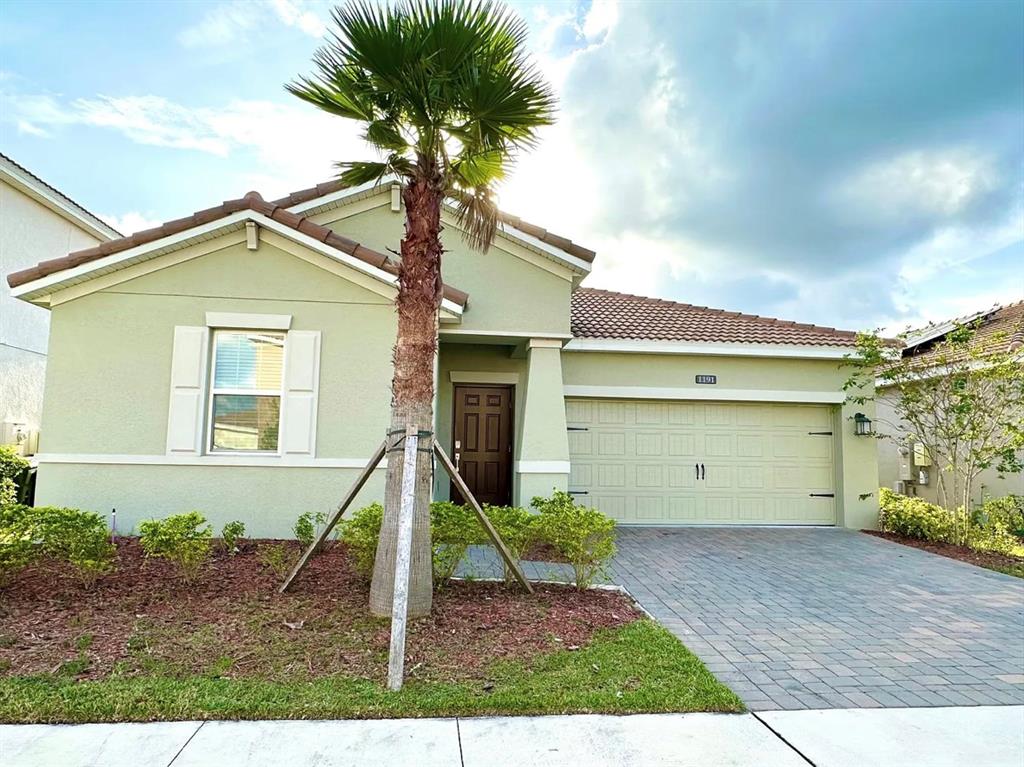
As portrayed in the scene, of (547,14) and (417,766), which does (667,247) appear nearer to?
(547,14)

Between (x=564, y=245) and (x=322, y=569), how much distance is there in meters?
6.30

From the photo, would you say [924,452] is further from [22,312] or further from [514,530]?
[22,312]

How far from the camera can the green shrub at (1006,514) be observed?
9.66m

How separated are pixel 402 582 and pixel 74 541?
3.80 meters

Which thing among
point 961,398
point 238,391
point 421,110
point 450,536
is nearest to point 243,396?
point 238,391

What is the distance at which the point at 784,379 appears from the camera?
10.9 metres

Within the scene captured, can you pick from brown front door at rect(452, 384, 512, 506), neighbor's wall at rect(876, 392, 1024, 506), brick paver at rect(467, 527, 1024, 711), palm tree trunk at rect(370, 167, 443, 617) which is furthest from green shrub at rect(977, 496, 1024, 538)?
palm tree trunk at rect(370, 167, 443, 617)

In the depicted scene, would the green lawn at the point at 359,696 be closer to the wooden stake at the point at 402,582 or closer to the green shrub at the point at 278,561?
the wooden stake at the point at 402,582

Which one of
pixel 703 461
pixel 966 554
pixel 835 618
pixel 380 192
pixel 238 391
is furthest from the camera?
pixel 703 461

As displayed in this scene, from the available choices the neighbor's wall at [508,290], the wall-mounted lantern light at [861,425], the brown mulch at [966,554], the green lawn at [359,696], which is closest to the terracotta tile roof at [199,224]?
the neighbor's wall at [508,290]

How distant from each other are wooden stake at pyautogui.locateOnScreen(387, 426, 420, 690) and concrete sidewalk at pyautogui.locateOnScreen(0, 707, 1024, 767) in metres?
0.43

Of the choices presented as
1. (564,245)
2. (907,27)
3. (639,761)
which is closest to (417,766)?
(639,761)

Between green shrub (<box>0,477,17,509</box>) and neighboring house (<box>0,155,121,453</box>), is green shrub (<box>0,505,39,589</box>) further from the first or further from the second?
neighboring house (<box>0,155,121,453</box>)

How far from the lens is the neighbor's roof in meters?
9.71
